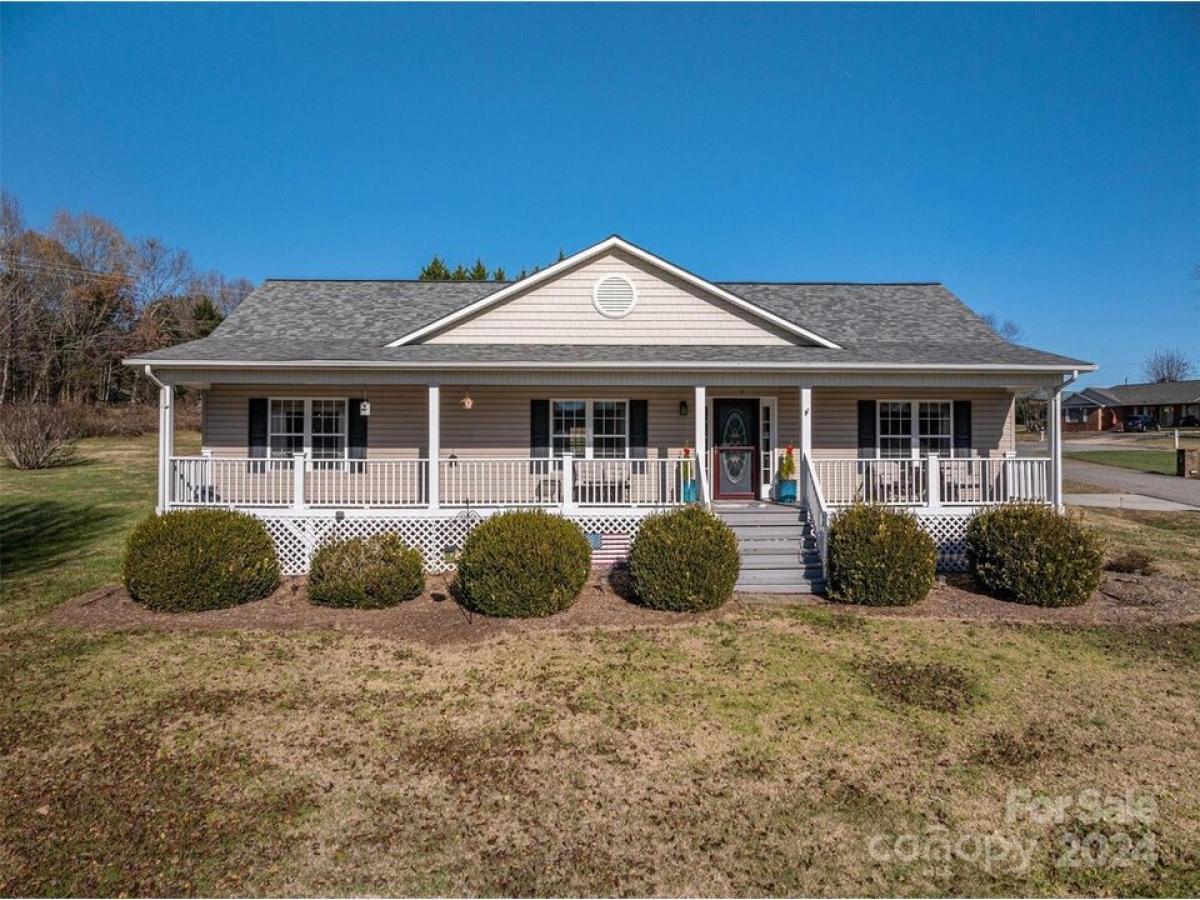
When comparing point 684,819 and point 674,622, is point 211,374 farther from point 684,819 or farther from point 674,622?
point 684,819

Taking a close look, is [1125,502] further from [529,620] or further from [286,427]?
[286,427]

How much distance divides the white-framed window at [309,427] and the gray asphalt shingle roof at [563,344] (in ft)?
3.95

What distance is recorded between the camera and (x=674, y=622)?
27.3 ft

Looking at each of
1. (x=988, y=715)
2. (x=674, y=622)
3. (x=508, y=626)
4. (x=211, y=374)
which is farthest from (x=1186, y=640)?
(x=211, y=374)

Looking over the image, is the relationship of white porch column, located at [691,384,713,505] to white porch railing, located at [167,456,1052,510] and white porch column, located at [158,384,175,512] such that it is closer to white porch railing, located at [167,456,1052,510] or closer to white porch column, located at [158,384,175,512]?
white porch railing, located at [167,456,1052,510]

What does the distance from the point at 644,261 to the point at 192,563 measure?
927cm

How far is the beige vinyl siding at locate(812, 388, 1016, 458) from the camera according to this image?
1328cm

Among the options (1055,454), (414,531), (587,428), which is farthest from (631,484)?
(1055,454)

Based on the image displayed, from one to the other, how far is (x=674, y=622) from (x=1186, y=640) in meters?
5.90

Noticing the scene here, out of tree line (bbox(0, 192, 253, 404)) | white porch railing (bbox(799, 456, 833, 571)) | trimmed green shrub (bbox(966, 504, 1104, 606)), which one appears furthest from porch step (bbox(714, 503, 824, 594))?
tree line (bbox(0, 192, 253, 404))

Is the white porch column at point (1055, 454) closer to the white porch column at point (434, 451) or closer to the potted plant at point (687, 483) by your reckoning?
the potted plant at point (687, 483)

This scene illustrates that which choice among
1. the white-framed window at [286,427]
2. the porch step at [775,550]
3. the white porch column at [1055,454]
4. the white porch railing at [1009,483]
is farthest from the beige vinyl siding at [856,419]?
the white-framed window at [286,427]

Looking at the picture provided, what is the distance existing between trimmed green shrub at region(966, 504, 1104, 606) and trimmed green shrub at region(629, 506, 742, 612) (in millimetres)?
3755

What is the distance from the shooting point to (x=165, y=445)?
10852 mm
